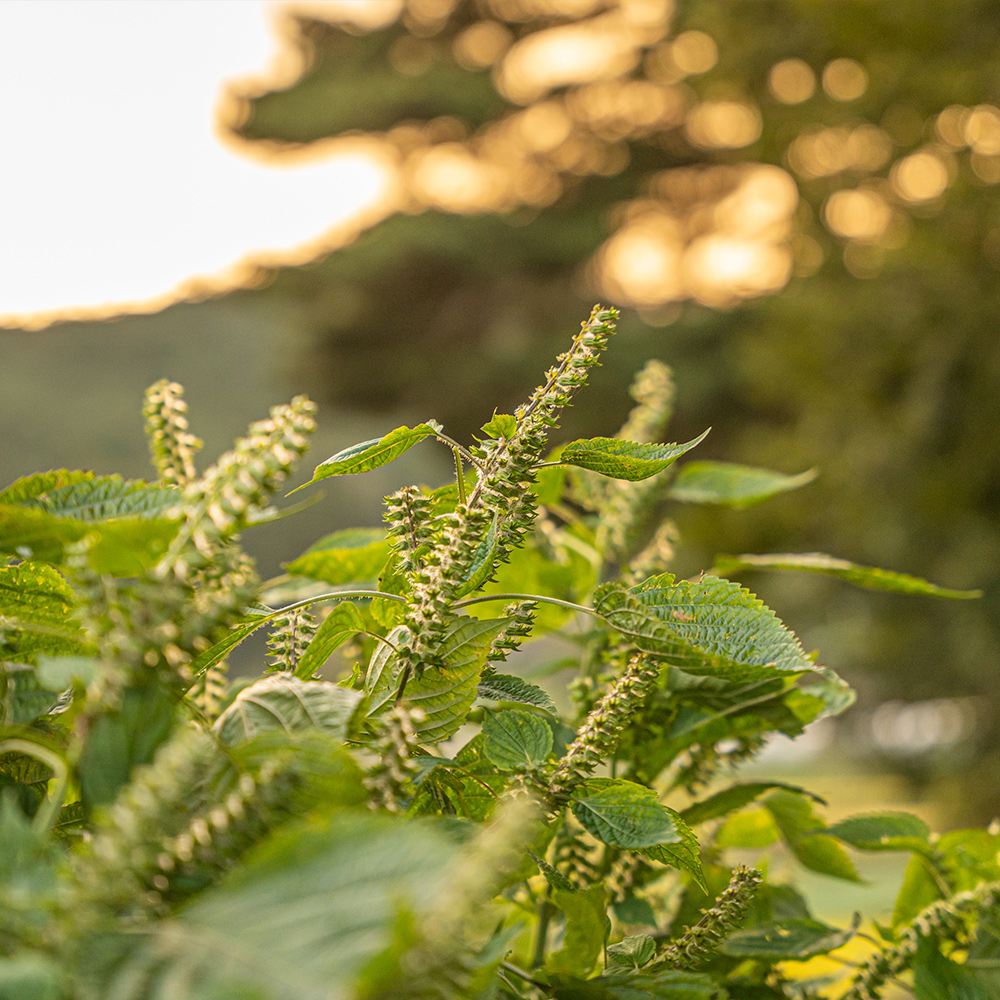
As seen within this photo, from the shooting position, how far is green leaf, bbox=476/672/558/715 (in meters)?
0.25

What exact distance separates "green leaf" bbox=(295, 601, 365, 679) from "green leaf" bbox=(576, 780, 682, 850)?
0.08m

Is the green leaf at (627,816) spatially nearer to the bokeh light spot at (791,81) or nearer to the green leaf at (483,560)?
the green leaf at (483,560)

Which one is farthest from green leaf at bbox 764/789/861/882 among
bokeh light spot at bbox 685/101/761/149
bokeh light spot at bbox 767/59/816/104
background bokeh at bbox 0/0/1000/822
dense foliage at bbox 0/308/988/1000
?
bokeh light spot at bbox 685/101/761/149

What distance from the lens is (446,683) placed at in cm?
24

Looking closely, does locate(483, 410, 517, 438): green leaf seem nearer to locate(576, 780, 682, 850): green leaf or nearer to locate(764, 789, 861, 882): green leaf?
locate(576, 780, 682, 850): green leaf

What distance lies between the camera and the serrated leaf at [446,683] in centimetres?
23

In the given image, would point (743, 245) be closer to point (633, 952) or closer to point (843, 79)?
point (843, 79)

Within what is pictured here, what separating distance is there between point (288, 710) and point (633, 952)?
0.14 m

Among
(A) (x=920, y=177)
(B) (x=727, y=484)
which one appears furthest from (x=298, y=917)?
(A) (x=920, y=177)

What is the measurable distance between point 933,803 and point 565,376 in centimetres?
406

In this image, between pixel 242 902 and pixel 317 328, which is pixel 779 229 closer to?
pixel 317 328

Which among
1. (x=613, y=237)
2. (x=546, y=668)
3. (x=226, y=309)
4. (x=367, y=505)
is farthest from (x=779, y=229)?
(x=546, y=668)

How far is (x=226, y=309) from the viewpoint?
18.1ft

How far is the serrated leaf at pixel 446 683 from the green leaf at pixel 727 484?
8.8 inches
